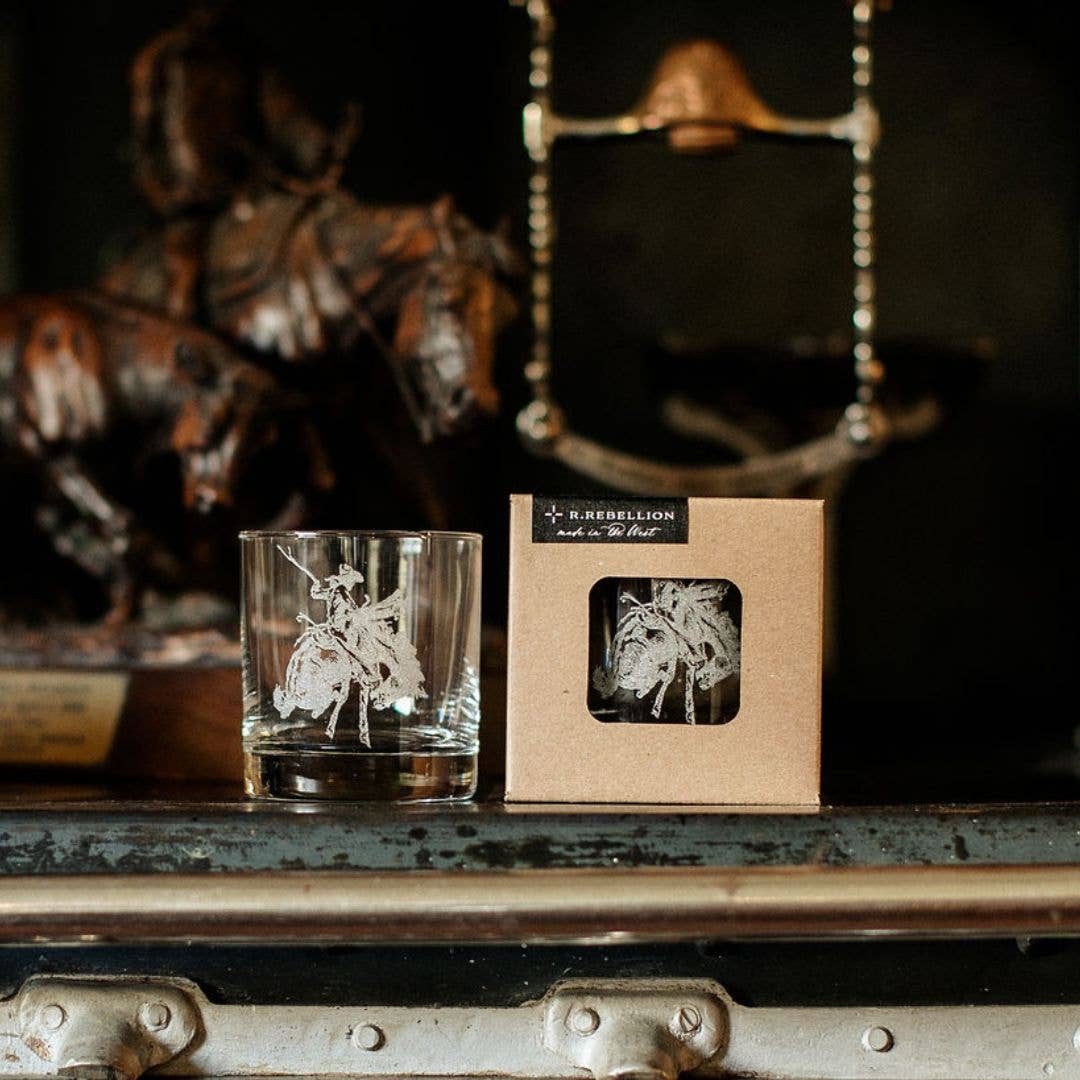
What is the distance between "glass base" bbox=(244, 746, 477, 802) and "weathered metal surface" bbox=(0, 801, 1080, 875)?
16 mm

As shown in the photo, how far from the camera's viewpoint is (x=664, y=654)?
0.62 metres

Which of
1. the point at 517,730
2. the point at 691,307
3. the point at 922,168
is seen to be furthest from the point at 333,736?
the point at 922,168

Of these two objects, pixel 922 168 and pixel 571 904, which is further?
pixel 922 168

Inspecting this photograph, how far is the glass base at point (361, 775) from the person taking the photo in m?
0.62

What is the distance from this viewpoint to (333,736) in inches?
24.2

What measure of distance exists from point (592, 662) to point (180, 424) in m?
0.32

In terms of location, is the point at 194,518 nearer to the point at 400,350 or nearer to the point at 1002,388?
the point at 400,350

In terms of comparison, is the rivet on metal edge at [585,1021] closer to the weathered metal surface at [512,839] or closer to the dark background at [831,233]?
the weathered metal surface at [512,839]

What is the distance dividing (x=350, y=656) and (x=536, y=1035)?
0.56 feet

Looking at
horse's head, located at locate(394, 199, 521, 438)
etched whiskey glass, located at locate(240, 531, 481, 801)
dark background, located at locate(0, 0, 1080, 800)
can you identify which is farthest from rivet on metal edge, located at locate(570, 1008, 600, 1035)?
dark background, located at locate(0, 0, 1080, 800)

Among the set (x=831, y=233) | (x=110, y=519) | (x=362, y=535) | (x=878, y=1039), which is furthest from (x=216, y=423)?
(x=831, y=233)

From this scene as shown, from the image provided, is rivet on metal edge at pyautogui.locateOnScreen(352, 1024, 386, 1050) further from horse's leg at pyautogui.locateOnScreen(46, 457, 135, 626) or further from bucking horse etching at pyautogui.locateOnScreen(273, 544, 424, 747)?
horse's leg at pyautogui.locateOnScreen(46, 457, 135, 626)

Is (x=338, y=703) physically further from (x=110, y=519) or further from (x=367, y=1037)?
(x=110, y=519)

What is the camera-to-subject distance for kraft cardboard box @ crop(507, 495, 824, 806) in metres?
0.62
